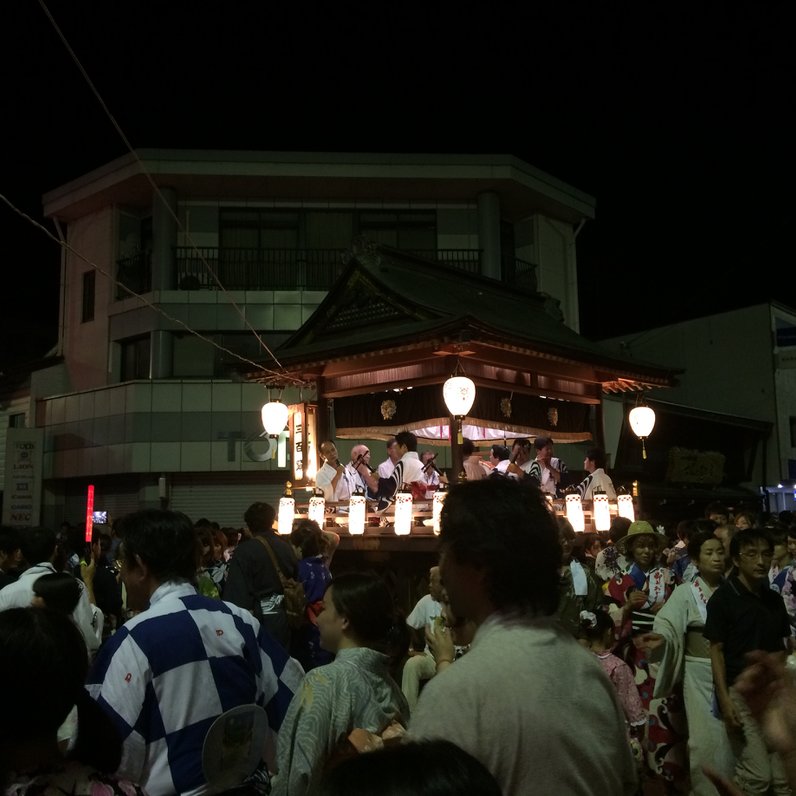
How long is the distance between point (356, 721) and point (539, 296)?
43.2 feet

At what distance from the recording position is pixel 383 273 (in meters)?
12.4

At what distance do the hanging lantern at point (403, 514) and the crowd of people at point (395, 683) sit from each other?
4.72 metres

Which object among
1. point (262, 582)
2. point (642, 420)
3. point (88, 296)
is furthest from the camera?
point (88, 296)

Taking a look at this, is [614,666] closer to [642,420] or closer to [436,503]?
[436,503]

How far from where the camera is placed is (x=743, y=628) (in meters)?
4.92

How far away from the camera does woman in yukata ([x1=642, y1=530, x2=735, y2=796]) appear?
525 centimetres

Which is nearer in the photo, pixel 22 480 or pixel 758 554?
pixel 758 554

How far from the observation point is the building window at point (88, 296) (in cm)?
2389

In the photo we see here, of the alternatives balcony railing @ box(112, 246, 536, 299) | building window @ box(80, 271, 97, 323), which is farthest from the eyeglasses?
building window @ box(80, 271, 97, 323)

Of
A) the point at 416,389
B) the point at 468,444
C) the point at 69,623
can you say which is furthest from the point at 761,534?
the point at 468,444

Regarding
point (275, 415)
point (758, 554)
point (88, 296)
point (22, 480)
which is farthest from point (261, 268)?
point (758, 554)

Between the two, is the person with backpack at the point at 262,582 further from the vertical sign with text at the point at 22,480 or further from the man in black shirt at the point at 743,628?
the vertical sign with text at the point at 22,480

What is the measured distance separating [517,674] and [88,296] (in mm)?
24722

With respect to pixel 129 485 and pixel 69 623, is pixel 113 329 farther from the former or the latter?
pixel 69 623
